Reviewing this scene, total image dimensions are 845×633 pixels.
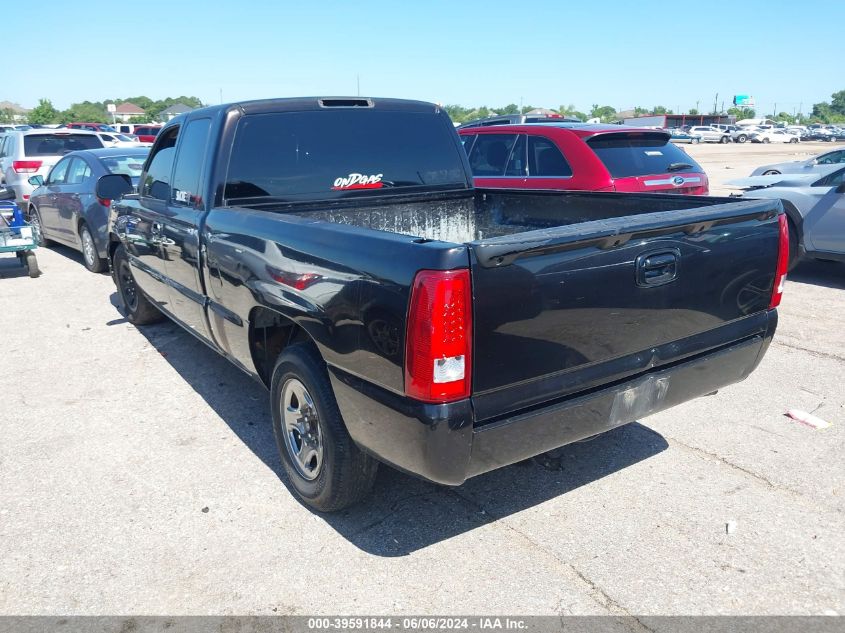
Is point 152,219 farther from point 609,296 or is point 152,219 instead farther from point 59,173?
point 59,173

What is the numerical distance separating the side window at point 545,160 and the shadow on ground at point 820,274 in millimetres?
3444

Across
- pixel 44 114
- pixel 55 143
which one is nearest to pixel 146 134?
pixel 55 143

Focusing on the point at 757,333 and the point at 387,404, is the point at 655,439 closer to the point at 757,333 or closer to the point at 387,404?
the point at 757,333

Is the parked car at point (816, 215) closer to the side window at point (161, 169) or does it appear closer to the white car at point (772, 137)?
the side window at point (161, 169)

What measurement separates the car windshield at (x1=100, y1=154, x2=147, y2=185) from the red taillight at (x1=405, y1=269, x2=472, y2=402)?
7.45 m

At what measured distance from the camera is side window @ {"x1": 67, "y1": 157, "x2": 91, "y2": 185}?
913cm

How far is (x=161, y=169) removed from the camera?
5086mm

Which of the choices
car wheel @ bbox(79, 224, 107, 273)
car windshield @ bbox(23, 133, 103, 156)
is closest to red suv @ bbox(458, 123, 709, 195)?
car wheel @ bbox(79, 224, 107, 273)

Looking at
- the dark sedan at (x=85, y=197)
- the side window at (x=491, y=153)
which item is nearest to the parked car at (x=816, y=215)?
the side window at (x=491, y=153)

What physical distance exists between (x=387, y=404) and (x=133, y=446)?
233 cm

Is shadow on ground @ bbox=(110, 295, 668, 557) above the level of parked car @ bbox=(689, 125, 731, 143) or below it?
below

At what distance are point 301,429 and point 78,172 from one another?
7627 mm

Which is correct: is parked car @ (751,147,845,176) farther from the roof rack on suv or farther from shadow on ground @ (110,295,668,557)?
shadow on ground @ (110,295,668,557)

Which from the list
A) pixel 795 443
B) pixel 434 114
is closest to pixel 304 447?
pixel 434 114
